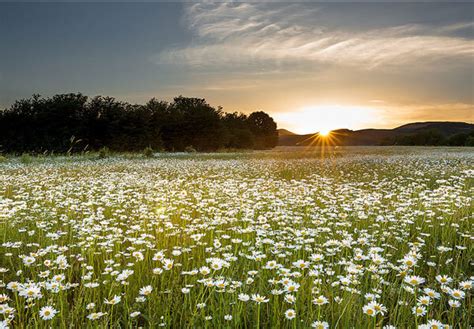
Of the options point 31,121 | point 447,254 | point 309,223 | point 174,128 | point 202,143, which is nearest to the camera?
point 447,254

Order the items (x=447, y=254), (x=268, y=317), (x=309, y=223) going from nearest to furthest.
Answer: (x=268, y=317) → (x=447, y=254) → (x=309, y=223)

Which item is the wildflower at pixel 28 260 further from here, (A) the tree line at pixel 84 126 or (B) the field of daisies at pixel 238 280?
(A) the tree line at pixel 84 126

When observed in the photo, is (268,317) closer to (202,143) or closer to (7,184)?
(7,184)

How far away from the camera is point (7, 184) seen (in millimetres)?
10453

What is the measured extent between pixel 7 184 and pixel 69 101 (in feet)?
126

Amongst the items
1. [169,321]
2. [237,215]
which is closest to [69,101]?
[237,215]

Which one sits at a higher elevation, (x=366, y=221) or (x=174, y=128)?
(x=174, y=128)

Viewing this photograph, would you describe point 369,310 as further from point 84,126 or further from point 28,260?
point 84,126

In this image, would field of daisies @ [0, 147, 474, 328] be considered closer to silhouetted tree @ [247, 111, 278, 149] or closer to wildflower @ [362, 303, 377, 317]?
wildflower @ [362, 303, 377, 317]

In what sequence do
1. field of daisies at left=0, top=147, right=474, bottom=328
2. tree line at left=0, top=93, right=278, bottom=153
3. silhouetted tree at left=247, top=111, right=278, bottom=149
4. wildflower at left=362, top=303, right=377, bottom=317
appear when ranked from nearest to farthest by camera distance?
wildflower at left=362, top=303, right=377, bottom=317, field of daisies at left=0, top=147, right=474, bottom=328, tree line at left=0, top=93, right=278, bottom=153, silhouetted tree at left=247, top=111, right=278, bottom=149

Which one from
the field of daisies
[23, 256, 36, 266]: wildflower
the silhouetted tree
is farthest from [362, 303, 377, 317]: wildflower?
the silhouetted tree

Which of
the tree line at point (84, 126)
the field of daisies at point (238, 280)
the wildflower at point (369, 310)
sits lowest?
the field of daisies at point (238, 280)

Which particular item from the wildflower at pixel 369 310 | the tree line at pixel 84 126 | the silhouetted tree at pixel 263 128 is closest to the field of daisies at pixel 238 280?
the wildflower at pixel 369 310

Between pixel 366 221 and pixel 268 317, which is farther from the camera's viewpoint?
pixel 366 221
